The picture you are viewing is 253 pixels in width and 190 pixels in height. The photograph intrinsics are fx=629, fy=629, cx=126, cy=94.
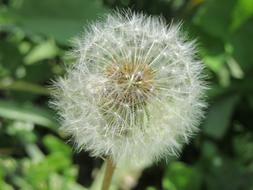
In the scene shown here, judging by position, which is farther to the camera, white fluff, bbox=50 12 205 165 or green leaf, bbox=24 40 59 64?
green leaf, bbox=24 40 59 64

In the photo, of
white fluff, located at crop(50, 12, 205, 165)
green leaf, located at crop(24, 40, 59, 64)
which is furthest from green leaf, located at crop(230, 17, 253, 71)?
white fluff, located at crop(50, 12, 205, 165)

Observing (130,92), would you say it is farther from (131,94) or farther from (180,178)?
(180,178)

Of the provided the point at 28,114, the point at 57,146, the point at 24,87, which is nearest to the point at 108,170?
the point at 57,146

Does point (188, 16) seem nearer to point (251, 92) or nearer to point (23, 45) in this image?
point (251, 92)

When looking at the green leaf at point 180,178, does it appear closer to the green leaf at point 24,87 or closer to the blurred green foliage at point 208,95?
the blurred green foliage at point 208,95

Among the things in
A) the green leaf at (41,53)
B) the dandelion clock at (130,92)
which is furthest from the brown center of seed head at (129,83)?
the green leaf at (41,53)

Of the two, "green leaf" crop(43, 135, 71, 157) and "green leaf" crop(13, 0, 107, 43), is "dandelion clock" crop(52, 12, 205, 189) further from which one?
"green leaf" crop(13, 0, 107, 43)
